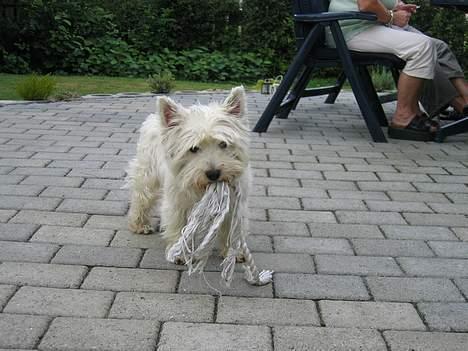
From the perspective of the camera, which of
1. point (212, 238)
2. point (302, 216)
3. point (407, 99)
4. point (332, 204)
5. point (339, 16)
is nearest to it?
point (212, 238)

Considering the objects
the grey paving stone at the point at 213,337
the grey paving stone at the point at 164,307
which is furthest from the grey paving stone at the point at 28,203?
the grey paving stone at the point at 213,337

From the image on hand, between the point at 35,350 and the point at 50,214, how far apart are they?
165 cm

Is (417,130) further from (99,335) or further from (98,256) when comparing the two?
(99,335)

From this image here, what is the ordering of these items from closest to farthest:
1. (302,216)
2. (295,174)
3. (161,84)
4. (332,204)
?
(302,216) → (332,204) → (295,174) → (161,84)

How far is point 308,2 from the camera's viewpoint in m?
6.52

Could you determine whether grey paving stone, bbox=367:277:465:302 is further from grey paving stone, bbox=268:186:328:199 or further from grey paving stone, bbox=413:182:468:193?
grey paving stone, bbox=413:182:468:193

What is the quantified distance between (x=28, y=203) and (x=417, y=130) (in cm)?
389

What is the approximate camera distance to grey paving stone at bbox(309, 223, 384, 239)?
368cm

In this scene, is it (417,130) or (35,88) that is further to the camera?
(35,88)

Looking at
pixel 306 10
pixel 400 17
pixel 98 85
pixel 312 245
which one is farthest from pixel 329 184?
pixel 98 85

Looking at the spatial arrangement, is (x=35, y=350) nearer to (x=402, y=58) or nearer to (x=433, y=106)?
(x=402, y=58)

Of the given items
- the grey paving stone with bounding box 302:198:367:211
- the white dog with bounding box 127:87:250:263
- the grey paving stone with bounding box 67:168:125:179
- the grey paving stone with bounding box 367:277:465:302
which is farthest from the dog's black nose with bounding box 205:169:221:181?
the grey paving stone with bounding box 67:168:125:179

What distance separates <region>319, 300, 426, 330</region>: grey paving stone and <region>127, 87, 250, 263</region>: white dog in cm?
68

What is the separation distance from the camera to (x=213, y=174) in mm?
2869
